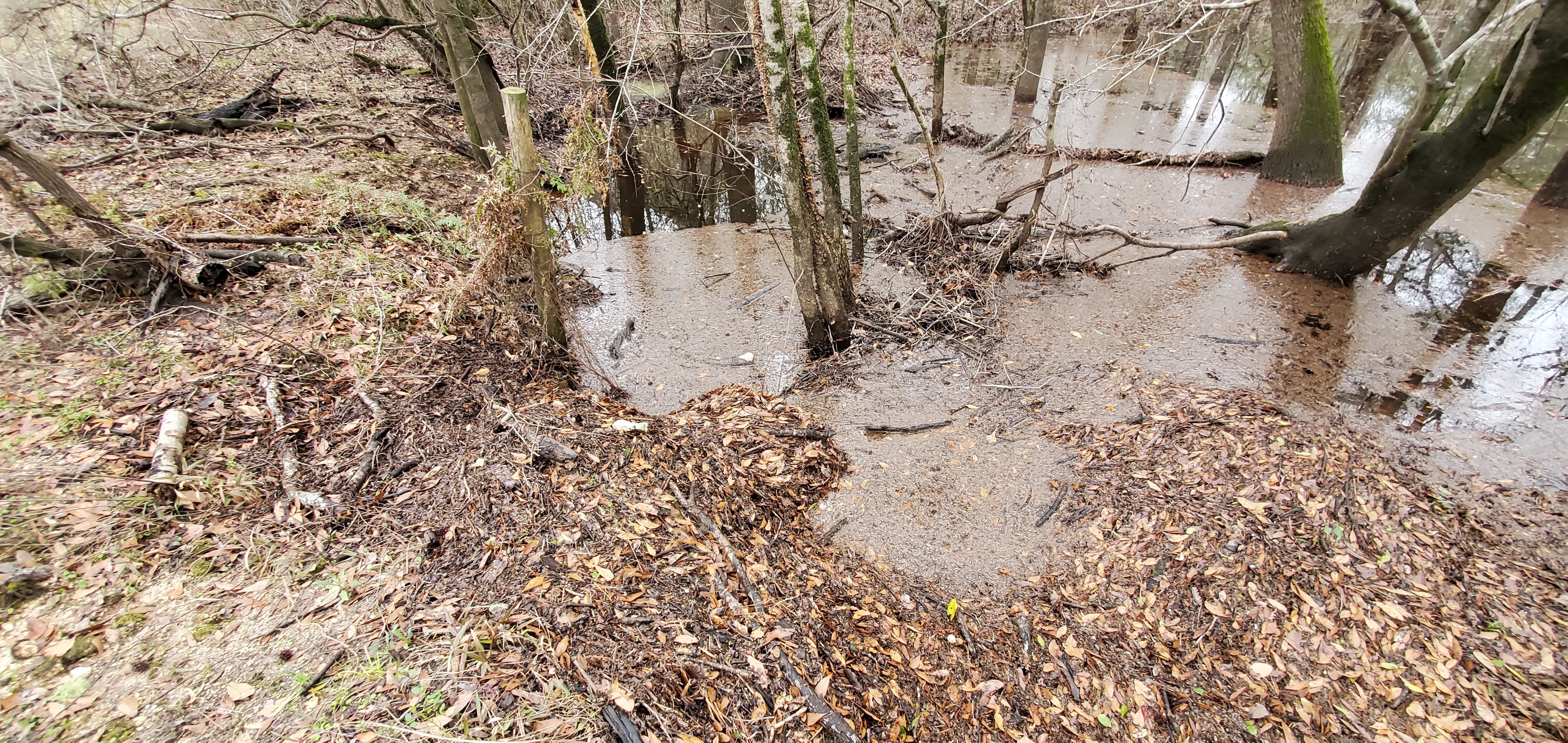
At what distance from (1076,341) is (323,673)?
6301 mm

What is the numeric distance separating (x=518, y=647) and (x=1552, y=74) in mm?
8899

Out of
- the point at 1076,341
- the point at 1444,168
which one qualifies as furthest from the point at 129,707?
the point at 1444,168

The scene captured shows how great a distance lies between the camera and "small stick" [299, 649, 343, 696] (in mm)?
2406

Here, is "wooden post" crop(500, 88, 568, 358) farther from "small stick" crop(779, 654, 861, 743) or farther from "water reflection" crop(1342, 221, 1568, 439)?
"water reflection" crop(1342, 221, 1568, 439)

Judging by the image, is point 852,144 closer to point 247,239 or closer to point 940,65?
point 940,65

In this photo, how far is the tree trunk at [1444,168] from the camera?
16.1ft

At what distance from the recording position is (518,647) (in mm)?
2621

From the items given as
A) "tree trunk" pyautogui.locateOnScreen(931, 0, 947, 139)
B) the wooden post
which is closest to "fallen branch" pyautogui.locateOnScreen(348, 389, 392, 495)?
the wooden post

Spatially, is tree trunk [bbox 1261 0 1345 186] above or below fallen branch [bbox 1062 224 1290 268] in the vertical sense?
above

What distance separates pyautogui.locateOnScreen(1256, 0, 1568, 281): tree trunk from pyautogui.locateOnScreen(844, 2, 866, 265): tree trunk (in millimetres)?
5008

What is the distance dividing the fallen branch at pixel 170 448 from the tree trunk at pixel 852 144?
19.5ft

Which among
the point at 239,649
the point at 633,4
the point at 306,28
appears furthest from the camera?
the point at 306,28

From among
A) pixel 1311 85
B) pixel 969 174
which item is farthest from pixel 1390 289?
pixel 969 174

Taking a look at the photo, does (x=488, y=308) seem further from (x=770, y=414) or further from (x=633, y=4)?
(x=633, y=4)
